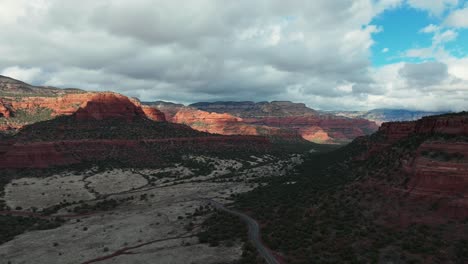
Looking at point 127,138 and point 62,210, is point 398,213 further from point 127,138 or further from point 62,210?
point 127,138

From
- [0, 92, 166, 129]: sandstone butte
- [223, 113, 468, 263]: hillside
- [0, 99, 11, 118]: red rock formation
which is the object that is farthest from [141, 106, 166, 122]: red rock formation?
[223, 113, 468, 263]: hillside

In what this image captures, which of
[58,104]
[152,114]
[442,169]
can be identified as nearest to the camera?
[442,169]

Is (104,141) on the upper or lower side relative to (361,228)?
upper

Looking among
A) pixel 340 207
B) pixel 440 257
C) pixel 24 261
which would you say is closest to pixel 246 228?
pixel 340 207

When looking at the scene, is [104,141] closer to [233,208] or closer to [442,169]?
[233,208]

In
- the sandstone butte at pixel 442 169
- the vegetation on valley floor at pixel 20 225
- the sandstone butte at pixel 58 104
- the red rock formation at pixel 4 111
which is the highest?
the sandstone butte at pixel 58 104

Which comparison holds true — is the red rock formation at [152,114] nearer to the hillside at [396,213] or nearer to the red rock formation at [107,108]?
the red rock formation at [107,108]

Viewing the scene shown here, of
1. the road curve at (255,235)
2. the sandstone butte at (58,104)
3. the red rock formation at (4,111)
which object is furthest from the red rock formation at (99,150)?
the road curve at (255,235)

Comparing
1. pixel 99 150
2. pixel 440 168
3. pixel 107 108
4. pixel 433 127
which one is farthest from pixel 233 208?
pixel 107 108
